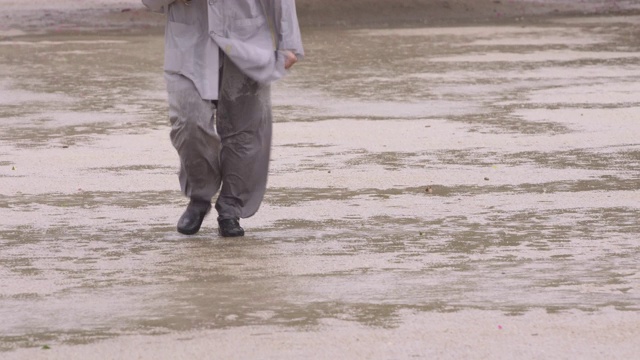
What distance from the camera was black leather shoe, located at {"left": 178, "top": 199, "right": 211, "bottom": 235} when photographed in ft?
24.8

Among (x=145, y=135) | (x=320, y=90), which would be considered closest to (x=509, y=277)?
(x=145, y=135)

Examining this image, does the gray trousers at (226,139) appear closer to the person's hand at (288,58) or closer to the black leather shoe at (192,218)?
the black leather shoe at (192,218)

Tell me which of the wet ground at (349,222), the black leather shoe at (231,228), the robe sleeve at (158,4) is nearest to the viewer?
the wet ground at (349,222)

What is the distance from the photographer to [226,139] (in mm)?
7660

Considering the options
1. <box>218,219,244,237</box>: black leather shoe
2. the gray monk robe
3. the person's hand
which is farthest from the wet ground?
the person's hand

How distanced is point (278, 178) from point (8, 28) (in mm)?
12218

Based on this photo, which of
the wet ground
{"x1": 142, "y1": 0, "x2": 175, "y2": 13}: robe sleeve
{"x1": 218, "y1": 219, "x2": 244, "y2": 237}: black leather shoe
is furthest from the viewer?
{"x1": 218, "y1": 219, "x2": 244, "y2": 237}: black leather shoe

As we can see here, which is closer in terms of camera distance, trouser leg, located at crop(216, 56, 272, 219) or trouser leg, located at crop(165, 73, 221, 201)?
trouser leg, located at crop(165, 73, 221, 201)

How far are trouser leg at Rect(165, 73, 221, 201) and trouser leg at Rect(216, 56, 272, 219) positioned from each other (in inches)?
2.7

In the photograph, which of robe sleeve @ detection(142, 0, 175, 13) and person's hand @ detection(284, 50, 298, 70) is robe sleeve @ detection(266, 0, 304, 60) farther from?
robe sleeve @ detection(142, 0, 175, 13)

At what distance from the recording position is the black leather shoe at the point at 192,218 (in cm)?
757

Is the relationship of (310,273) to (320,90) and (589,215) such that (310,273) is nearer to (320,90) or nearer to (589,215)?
(589,215)

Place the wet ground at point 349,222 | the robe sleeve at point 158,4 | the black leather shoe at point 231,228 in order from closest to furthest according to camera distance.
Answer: the wet ground at point 349,222 < the robe sleeve at point 158,4 < the black leather shoe at point 231,228

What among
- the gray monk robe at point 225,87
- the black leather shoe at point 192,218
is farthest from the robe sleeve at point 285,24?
the black leather shoe at point 192,218
